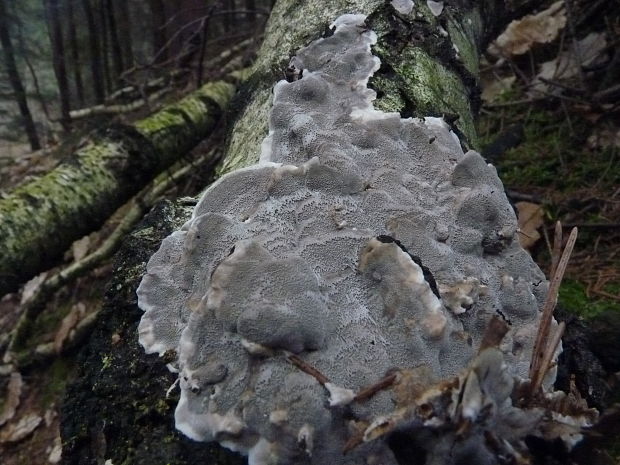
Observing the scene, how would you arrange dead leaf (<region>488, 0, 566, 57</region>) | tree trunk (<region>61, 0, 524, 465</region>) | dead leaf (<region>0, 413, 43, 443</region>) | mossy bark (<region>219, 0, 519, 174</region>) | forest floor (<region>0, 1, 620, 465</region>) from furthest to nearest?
dead leaf (<region>488, 0, 566, 57</region>)
dead leaf (<region>0, 413, 43, 443</region>)
forest floor (<region>0, 1, 620, 465</region>)
mossy bark (<region>219, 0, 519, 174</region>)
tree trunk (<region>61, 0, 524, 465</region>)

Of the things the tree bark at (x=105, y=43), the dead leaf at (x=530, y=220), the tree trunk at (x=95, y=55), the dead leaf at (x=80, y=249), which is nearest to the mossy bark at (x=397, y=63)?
the dead leaf at (x=530, y=220)

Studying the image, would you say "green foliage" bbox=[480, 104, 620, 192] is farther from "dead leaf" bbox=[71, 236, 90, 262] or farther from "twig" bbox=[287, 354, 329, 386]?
"dead leaf" bbox=[71, 236, 90, 262]

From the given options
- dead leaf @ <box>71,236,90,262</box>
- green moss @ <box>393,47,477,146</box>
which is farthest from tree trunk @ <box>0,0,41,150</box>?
green moss @ <box>393,47,477,146</box>

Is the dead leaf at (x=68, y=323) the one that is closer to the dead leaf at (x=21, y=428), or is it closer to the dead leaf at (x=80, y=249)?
the dead leaf at (x=21, y=428)

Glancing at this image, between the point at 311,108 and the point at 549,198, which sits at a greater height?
the point at 311,108

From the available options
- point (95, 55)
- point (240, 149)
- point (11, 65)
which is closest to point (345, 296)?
point (240, 149)

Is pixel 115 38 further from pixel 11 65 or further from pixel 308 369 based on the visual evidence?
pixel 308 369

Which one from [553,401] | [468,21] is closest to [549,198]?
[468,21]

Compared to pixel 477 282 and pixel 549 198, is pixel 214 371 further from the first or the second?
pixel 549 198
